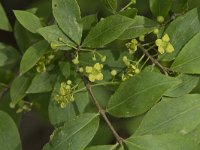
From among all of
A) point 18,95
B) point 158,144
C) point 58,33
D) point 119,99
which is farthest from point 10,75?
point 158,144

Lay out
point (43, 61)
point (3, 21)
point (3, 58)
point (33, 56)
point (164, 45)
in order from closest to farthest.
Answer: point (164, 45) < point (33, 56) < point (43, 61) < point (3, 58) < point (3, 21)

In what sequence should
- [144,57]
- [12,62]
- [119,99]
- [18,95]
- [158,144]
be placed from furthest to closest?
[12,62] < [18,95] < [144,57] < [119,99] < [158,144]

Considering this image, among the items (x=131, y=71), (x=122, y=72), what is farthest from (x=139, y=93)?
→ (x=122, y=72)

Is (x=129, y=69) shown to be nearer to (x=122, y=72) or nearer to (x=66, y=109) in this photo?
(x=122, y=72)

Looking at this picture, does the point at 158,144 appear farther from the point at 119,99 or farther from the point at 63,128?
the point at 63,128

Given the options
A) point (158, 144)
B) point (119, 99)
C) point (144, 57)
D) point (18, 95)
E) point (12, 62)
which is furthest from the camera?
point (12, 62)
